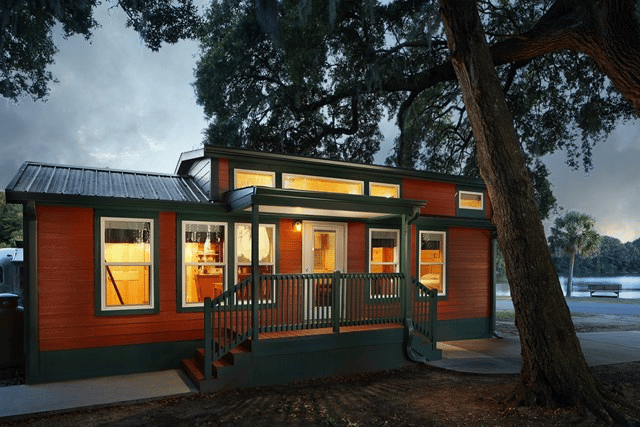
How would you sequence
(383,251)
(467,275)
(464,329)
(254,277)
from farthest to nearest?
(467,275)
(464,329)
(383,251)
(254,277)

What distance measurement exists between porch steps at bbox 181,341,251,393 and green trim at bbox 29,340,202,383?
671 millimetres

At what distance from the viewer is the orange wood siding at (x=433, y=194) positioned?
11.7m

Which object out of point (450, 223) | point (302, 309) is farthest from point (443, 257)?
point (302, 309)

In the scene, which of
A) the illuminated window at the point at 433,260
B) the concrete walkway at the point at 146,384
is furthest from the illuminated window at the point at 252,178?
the illuminated window at the point at 433,260

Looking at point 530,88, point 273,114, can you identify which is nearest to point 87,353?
point 273,114

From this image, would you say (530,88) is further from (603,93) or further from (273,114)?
(273,114)

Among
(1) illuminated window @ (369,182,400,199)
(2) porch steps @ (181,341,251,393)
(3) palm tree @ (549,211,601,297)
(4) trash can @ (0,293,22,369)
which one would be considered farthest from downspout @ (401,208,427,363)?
(3) palm tree @ (549,211,601,297)

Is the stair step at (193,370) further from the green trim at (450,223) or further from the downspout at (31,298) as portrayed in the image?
the green trim at (450,223)

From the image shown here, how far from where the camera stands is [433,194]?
476 inches

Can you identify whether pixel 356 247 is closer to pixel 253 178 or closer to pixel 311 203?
pixel 311 203

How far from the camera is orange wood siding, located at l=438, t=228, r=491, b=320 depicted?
11.9 meters

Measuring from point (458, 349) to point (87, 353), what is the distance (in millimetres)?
8117

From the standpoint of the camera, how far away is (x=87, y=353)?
25.4 feet

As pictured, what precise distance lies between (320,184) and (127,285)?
4.71 meters
